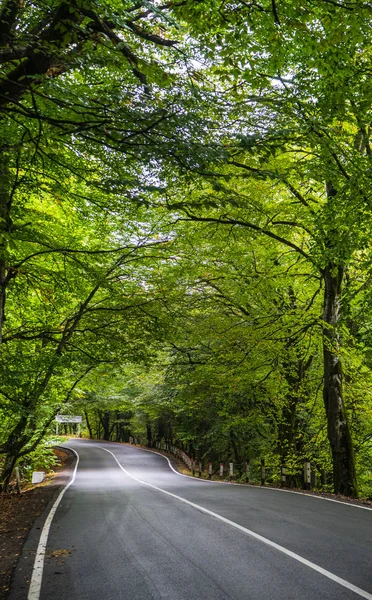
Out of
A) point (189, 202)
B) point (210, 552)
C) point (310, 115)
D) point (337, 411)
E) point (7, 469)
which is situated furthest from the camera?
point (7, 469)

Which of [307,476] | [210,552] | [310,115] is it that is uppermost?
[310,115]

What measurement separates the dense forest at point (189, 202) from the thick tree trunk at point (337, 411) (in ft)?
0.15

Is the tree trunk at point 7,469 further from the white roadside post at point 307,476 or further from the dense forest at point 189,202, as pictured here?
the white roadside post at point 307,476

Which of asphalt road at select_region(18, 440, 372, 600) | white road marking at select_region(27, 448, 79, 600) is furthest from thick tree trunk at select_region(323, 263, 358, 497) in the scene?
white road marking at select_region(27, 448, 79, 600)

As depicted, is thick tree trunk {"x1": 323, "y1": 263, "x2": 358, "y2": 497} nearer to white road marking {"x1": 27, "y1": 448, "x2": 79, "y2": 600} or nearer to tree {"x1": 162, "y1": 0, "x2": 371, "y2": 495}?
tree {"x1": 162, "y1": 0, "x2": 371, "y2": 495}

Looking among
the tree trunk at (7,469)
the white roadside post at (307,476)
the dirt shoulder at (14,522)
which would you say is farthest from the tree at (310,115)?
the tree trunk at (7,469)

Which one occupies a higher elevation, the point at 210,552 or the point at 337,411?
the point at 337,411

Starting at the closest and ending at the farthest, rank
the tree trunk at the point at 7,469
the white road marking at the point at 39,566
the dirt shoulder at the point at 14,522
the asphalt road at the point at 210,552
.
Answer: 1. the asphalt road at the point at 210,552
2. the white road marking at the point at 39,566
3. the dirt shoulder at the point at 14,522
4. the tree trunk at the point at 7,469

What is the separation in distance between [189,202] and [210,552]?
476 centimetres

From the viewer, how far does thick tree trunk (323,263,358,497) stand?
12953 mm

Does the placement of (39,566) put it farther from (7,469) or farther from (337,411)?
(7,469)

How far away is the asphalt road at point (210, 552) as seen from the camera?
15.6 feet

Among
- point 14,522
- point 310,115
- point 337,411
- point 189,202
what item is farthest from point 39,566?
point 337,411

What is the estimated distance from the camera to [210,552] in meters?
6.15
